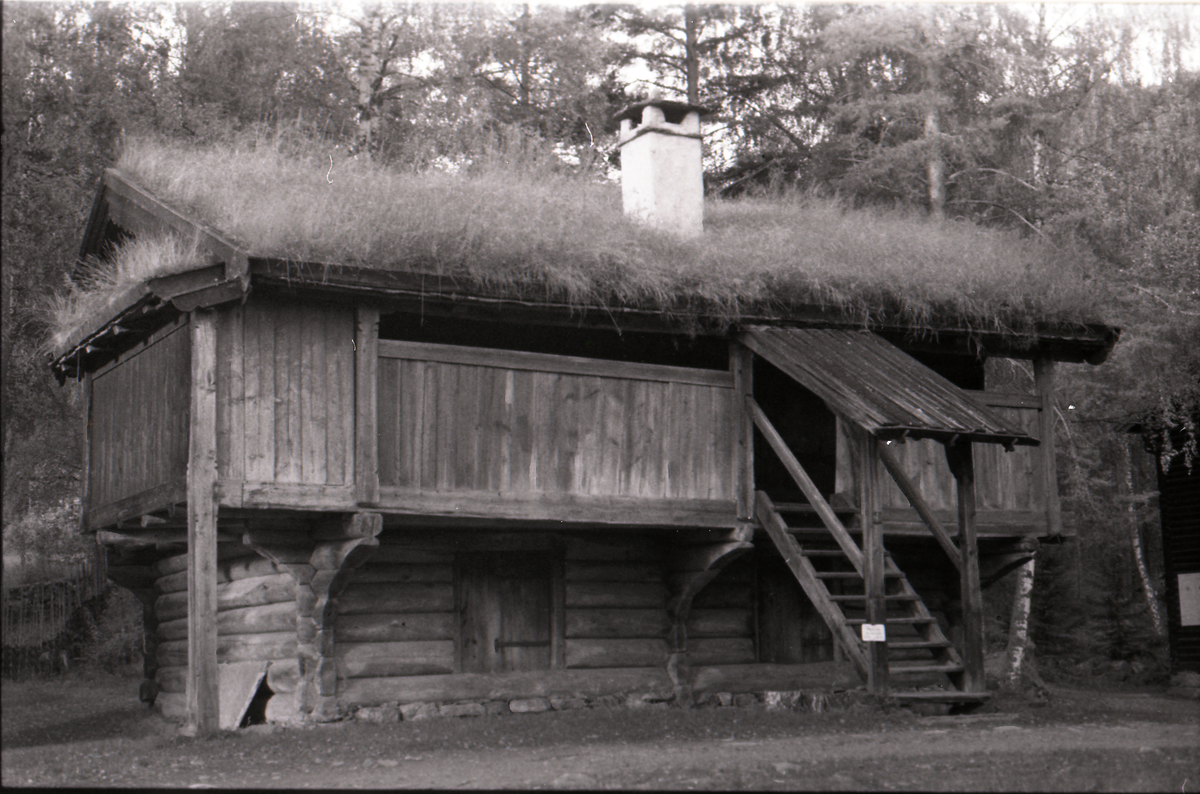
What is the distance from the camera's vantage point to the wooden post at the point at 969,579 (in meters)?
13.8

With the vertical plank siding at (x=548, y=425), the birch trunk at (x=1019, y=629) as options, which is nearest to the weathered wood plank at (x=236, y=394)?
the vertical plank siding at (x=548, y=425)

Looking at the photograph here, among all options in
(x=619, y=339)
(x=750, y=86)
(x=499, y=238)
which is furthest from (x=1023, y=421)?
(x=750, y=86)

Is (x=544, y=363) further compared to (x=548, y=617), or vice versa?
(x=548, y=617)

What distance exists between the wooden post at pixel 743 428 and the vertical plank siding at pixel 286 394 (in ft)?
14.1

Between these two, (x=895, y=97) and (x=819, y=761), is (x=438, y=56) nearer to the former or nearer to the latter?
(x=895, y=97)

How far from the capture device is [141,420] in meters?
14.4

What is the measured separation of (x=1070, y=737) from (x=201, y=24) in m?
21.3

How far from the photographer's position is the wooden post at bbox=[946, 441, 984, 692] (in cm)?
1378

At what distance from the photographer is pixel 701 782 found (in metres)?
9.16

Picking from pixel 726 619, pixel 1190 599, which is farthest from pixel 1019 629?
pixel 726 619

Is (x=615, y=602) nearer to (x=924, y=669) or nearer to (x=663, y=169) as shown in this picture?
(x=924, y=669)

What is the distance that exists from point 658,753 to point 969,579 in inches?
185

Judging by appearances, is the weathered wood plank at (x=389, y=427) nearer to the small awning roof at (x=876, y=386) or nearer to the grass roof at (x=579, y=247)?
the grass roof at (x=579, y=247)

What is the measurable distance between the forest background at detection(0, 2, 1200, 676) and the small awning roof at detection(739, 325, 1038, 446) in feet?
19.2
